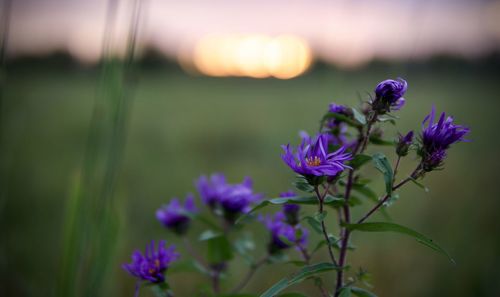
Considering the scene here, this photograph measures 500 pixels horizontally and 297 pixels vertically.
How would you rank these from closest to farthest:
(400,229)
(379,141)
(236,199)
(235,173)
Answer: (400,229), (379,141), (236,199), (235,173)

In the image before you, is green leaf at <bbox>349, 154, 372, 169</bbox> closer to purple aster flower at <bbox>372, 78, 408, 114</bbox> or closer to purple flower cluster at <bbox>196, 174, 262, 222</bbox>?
purple aster flower at <bbox>372, 78, 408, 114</bbox>

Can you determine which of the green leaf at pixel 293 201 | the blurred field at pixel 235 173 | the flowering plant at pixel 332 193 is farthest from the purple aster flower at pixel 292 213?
the blurred field at pixel 235 173

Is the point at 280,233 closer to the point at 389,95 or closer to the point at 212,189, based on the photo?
the point at 212,189

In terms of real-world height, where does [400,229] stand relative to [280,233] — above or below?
above

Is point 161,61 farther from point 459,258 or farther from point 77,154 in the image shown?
point 459,258

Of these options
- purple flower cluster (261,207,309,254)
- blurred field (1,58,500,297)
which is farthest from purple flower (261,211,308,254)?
blurred field (1,58,500,297)

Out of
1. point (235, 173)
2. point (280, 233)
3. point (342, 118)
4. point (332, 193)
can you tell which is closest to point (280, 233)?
point (280, 233)
